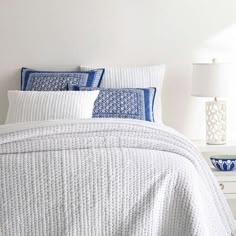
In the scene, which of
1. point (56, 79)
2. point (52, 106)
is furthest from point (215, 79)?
point (52, 106)

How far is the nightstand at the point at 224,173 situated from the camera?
3.96m

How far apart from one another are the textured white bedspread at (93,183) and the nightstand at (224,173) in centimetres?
123

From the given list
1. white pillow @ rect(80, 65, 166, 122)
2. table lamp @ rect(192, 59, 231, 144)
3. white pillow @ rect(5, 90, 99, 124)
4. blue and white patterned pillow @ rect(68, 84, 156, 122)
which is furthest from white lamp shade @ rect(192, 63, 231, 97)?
white pillow @ rect(5, 90, 99, 124)

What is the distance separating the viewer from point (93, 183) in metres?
2.59

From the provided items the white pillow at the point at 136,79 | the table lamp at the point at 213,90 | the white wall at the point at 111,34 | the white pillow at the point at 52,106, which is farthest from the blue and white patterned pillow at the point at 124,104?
the white wall at the point at 111,34

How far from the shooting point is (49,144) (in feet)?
8.63

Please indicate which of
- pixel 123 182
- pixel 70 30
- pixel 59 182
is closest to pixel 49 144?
pixel 59 182

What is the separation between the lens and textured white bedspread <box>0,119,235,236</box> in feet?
8.38

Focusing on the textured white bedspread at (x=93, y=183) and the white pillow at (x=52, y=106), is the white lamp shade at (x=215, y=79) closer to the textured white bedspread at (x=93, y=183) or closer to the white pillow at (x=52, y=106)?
the white pillow at (x=52, y=106)

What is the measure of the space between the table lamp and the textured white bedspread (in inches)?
63.2

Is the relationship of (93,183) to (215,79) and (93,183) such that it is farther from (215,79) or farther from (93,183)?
(215,79)

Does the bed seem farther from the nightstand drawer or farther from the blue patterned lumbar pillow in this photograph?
the blue patterned lumbar pillow

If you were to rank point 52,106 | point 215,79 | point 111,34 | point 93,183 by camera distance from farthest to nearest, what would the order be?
point 111,34
point 215,79
point 52,106
point 93,183

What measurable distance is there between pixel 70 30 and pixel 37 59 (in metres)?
0.31
